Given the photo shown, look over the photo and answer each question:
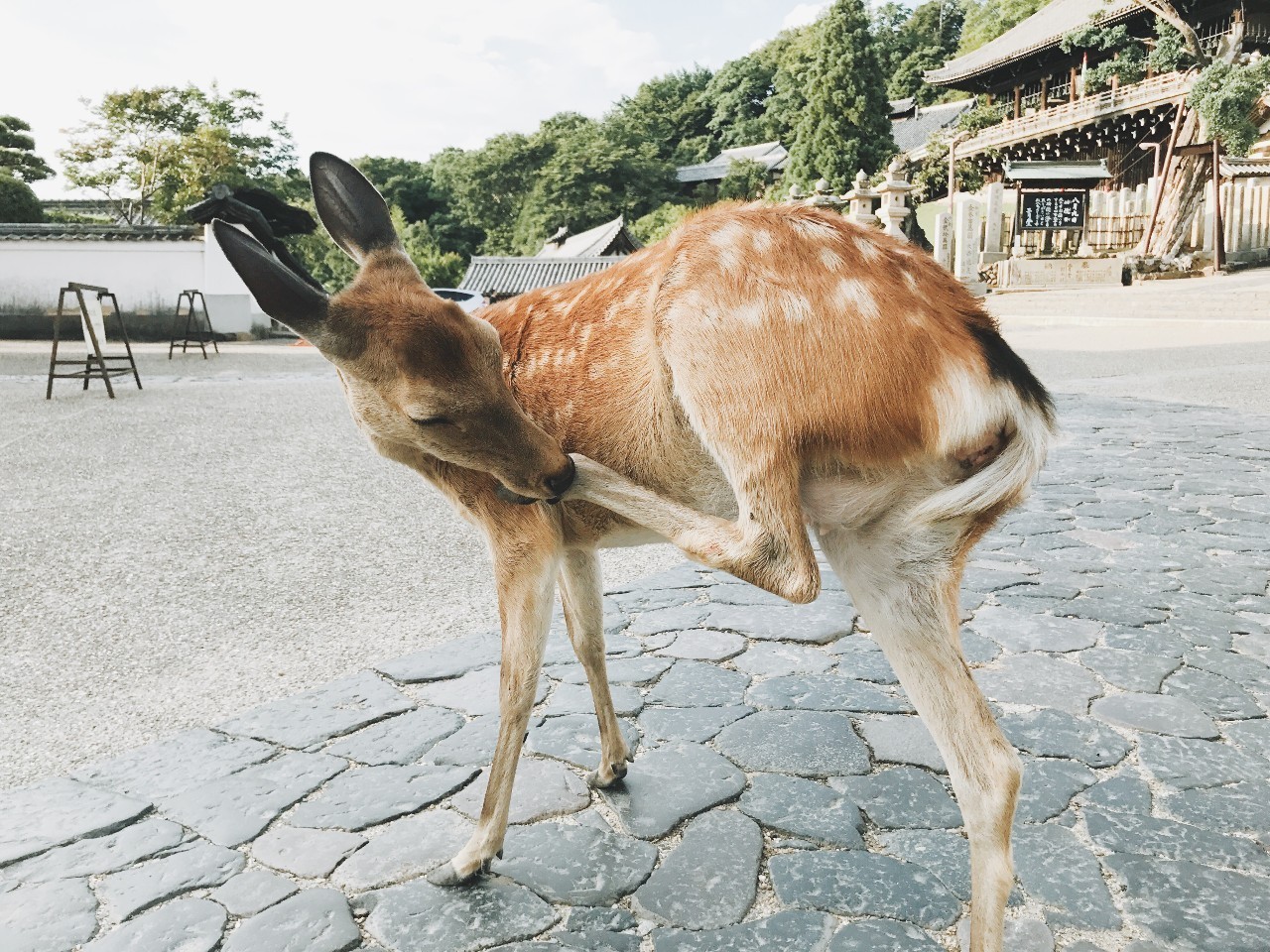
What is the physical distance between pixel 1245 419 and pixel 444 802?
27.5ft

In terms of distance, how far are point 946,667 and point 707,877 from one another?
877 millimetres

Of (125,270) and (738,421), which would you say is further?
(125,270)

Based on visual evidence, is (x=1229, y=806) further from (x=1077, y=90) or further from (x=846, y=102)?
(x=846, y=102)

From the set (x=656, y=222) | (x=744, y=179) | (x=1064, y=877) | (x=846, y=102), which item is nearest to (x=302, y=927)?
(x=1064, y=877)

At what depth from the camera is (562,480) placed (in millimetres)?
2104

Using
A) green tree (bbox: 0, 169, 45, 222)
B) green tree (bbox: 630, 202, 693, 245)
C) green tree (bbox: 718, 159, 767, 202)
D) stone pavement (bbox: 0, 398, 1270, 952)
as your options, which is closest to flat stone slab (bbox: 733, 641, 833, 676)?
stone pavement (bbox: 0, 398, 1270, 952)

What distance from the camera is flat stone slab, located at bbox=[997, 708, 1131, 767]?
291 centimetres

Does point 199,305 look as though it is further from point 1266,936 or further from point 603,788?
point 1266,936

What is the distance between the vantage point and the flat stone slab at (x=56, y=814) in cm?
249

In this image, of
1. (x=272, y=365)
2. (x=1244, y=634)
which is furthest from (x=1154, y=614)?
(x=272, y=365)

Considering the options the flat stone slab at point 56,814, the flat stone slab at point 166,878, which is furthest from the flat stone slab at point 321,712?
the flat stone slab at point 166,878

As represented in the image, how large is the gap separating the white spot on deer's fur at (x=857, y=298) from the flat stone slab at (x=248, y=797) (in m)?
2.06

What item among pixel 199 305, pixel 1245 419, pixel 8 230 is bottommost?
pixel 1245 419

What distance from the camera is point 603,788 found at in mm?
2773
